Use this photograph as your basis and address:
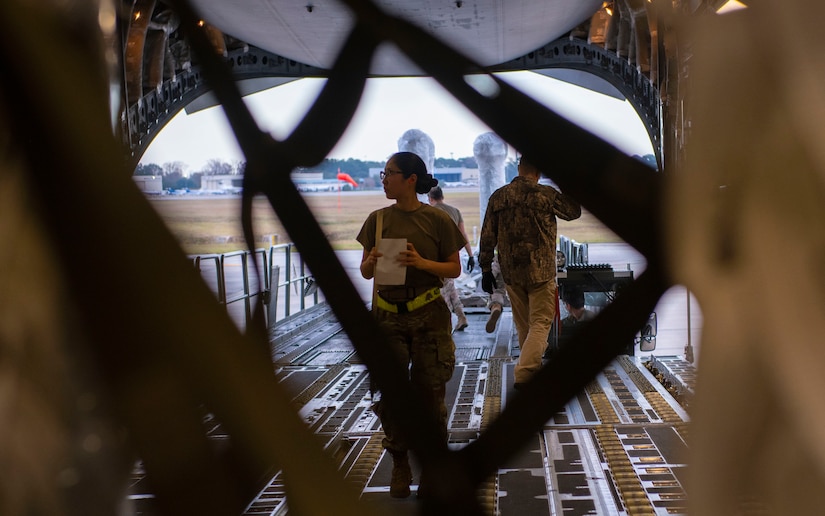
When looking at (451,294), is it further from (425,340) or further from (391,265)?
(391,265)

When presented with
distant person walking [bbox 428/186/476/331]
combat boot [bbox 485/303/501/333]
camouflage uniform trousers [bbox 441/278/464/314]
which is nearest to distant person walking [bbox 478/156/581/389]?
distant person walking [bbox 428/186/476/331]

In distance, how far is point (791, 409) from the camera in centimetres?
65

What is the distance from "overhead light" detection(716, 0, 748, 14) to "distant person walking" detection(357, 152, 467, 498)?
9.39 feet

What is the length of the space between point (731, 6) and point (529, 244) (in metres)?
4.87

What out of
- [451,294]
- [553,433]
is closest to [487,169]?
[451,294]

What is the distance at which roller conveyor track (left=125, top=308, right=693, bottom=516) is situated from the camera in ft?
12.7

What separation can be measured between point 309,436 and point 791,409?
17.9 inches

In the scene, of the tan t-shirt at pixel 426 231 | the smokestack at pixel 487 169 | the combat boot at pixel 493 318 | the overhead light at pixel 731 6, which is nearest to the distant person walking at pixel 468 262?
the combat boot at pixel 493 318

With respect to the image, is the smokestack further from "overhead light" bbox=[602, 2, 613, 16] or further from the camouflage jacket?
the camouflage jacket

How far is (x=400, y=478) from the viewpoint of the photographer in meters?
3.73

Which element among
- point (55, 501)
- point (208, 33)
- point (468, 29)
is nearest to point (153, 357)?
point (55, 501)

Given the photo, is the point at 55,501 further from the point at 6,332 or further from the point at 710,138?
the point at 710,138

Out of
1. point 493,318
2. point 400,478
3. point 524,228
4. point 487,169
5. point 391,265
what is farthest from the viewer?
point 487,169

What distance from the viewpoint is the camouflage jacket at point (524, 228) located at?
5.38 m
